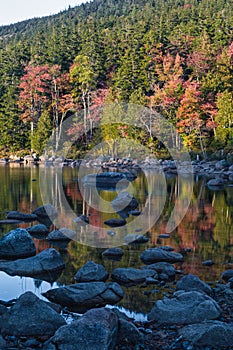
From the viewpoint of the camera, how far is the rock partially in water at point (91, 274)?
6.37 metres

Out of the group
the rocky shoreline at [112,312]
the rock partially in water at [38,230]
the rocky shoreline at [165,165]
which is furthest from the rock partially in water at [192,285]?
the rocky shoreline at [165,165]

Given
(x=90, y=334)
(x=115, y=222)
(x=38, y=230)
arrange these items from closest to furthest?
(x=90, y=334) → (x=38, y=230) → (x=115, y=222)

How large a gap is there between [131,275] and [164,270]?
1.92 feet

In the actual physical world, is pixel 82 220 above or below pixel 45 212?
below

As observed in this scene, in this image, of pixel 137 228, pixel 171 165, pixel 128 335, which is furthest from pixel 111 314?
pixel 171 165

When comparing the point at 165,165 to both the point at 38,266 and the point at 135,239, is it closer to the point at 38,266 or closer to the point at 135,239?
the point at 135,239

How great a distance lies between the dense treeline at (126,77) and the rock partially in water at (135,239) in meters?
22.9

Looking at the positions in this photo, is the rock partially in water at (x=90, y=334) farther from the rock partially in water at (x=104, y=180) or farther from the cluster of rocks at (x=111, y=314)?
the rock partially in water at (x=104, y=180)

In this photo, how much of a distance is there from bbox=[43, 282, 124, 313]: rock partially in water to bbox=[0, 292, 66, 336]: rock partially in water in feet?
2.10

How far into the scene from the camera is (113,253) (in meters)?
7.86

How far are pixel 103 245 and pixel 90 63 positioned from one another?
34129 mm

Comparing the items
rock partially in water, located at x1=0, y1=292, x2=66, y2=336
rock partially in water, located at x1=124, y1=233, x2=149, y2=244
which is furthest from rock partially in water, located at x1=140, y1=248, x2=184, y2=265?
rock partially in water, located at x1=0, y1=292, x2=66, y2=336

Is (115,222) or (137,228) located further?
(115,222)

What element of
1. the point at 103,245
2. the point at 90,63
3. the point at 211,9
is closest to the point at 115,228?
the point at 103,245
